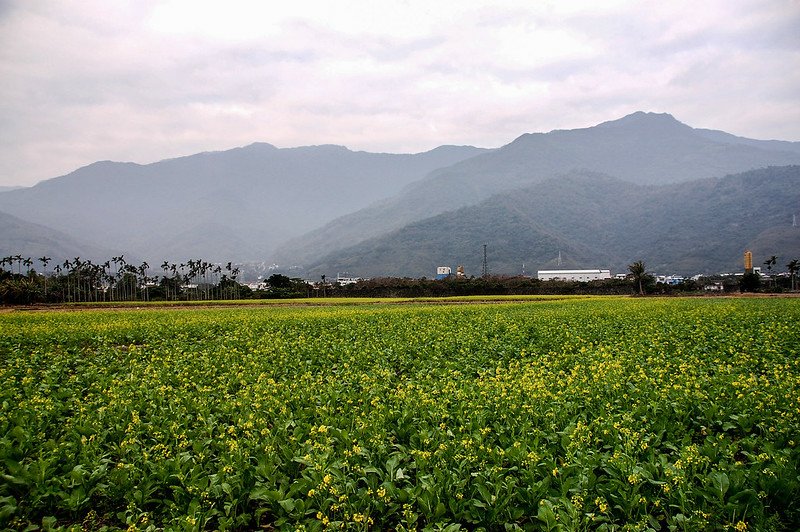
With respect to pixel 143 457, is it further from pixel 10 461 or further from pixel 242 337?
pixel 242 337

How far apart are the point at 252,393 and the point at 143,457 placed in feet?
10.1

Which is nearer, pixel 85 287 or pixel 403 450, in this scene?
pixel 403 450

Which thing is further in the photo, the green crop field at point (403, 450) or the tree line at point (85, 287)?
the tree line at point (85, 287)

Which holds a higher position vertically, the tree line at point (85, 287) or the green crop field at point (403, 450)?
the tree line at point (85, 287)

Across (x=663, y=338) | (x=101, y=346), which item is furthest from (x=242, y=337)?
(x=663, y=338)

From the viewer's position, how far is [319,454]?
19.6 feet

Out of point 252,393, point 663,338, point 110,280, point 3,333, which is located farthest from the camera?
point 110,280

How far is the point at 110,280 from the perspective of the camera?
95.4 meters

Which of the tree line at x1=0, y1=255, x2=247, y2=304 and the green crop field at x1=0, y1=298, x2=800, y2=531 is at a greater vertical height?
the tree line at x1=0, y1=255, x2=247, y2=304

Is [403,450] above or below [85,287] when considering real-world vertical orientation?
below

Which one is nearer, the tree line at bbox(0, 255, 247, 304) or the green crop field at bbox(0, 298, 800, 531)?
the green crop field at bbox(0, 298, 800, 531)

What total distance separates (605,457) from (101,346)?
17065 millimetres

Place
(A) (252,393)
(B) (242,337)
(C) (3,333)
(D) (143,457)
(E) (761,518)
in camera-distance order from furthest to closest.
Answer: (C) (3,333) < (B) (242,337) < (A) (252,393) < (D) (143,457) < (E) (761,518)

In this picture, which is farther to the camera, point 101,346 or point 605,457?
point 101,346
